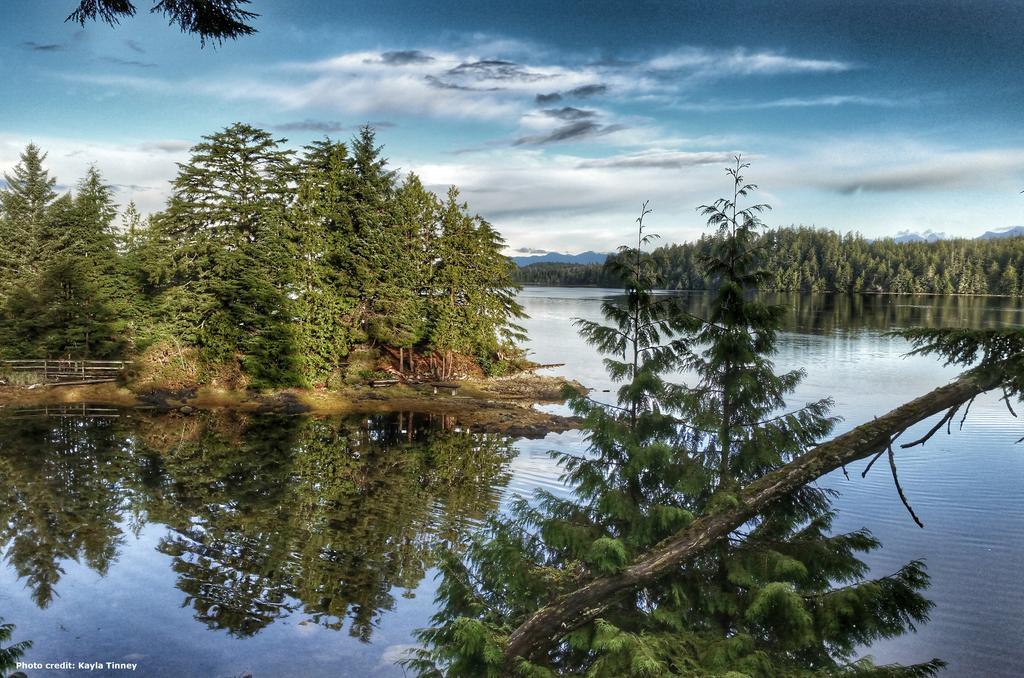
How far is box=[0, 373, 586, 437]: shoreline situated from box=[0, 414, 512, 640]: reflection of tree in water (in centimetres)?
342

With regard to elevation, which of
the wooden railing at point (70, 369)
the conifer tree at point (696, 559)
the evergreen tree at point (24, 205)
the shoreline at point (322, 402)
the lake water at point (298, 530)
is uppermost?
the evergreen tree at point (24, 205)

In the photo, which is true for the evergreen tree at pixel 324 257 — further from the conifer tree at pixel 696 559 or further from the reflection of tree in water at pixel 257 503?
the conifer tree at pixel 696 559

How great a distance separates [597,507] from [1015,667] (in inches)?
427

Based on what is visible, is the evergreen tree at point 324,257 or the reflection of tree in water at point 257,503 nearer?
the reflection of tree in water at point 257,503

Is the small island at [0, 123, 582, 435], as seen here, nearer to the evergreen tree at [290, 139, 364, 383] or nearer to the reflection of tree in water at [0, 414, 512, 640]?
the evergreen tree at [290, 139, 364, 383]

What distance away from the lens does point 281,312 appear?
137ft

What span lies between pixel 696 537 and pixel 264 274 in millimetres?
37689

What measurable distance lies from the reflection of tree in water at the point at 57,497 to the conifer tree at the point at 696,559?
12838 millimetres

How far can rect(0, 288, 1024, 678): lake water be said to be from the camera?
48.1 feet

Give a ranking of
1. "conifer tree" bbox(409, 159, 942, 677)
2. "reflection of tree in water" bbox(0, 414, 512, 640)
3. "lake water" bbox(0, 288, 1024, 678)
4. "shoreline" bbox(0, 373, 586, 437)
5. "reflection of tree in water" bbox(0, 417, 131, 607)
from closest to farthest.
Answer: "conifer tree" bbox(409, 159, 942, 677)
"lake water" bbox(0, 288, 1024, 678)
"reflection of tree in water" bbox(0, 414, 512, 640)
"reflection of tree in water" bbox(0, 417, 131, 607)
"shoreline" bbox(0, 373, 586, 437)

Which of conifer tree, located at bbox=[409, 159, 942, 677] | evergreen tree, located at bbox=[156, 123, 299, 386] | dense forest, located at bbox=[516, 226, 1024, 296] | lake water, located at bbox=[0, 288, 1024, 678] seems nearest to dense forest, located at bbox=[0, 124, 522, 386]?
evergreen tree, located at bbox=[156, 123, 299, 386]

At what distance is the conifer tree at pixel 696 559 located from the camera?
316 inches

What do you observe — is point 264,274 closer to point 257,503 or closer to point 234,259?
point 234,259

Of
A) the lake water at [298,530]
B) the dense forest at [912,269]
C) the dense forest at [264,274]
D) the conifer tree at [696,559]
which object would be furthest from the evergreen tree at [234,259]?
the dense forest at [912,269]
